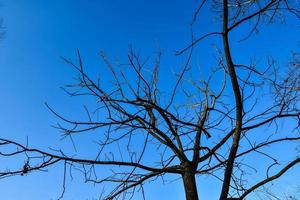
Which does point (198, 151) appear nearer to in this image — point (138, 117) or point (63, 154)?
point (138, 117)

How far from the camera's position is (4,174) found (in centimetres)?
223

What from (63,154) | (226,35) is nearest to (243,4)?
(226,35)

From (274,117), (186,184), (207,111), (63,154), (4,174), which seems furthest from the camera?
(207,111)

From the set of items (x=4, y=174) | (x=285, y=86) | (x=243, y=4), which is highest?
(x=243, y=4)

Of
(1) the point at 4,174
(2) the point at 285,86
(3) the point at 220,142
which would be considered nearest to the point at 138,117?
(3) the point at 220,142

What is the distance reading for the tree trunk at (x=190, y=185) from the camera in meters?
2.53

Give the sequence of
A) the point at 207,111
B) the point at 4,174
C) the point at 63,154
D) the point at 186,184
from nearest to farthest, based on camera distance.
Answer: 1. the point at 4,174
2. the point at 63,154
3. the point at 186,184
4. the point at 207,111

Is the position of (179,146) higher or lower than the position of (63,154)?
higher

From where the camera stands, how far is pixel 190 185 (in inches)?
101

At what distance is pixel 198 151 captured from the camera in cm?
287

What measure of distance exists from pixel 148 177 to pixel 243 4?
5.16 feet

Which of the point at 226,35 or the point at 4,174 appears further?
the point at 226,35

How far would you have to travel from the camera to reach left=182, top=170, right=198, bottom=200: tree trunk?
253 centimetres

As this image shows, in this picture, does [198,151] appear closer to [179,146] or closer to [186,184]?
[179,146]
